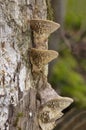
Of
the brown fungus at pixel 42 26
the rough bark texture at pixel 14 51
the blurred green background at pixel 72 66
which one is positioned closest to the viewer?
the rough bark texture at pixel 14 51

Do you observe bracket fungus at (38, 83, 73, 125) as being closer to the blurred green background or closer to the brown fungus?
the brown fungus

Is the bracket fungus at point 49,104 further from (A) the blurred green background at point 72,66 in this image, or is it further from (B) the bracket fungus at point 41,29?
(A) the blurred green background at point 72,66

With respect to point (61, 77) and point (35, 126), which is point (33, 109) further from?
point (61, 77)

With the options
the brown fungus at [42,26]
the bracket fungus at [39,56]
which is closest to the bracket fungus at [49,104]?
the bracket fungus at [39,56]

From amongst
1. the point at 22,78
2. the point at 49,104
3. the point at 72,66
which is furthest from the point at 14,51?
the point at 72,66

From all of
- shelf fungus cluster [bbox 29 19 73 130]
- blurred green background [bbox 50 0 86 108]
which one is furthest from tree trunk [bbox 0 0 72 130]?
blurred green background [bbox 50 0 86 108]

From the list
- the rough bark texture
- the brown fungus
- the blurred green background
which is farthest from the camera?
the blurred green background

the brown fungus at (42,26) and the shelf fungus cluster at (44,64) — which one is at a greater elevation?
the brown fungus at (42,26)
